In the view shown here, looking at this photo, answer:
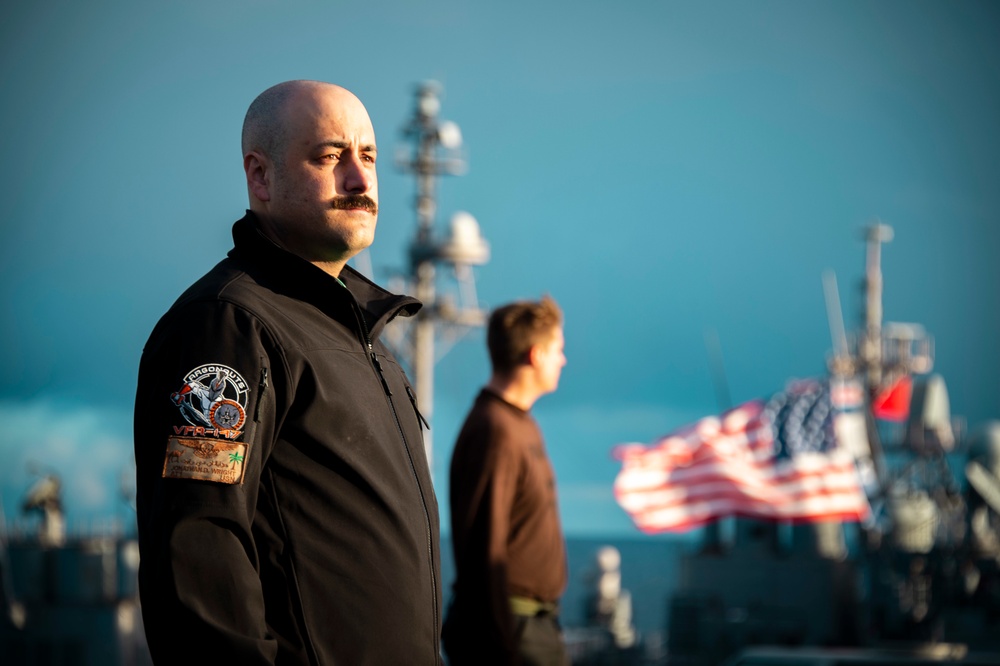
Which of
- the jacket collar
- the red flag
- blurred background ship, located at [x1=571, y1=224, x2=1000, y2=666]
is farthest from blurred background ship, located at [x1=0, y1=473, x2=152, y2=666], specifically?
the jacket collar

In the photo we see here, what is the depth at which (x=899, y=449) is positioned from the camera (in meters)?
34.7

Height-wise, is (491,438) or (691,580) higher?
(491,438)

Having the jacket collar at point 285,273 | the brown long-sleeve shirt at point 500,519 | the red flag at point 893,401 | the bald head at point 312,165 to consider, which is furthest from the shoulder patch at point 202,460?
the red flag at point 893,401

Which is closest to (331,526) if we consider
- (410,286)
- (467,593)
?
(467,593)

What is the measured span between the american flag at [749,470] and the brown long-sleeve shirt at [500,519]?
12.6 meters

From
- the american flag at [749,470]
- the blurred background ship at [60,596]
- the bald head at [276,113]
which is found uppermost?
the bald head at [276,113]

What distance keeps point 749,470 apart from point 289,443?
17.6m

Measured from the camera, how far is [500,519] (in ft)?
15.2

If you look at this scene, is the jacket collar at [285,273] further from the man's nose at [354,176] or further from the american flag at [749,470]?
the american flag at [749,470]

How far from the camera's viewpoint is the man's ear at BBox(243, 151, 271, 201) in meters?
2.53

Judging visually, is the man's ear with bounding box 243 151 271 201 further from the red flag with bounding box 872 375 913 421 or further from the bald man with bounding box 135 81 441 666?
the red flag with bounding box 872 375 913 421

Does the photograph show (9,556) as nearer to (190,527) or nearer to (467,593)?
(467,593)

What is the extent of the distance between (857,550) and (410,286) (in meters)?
12.6

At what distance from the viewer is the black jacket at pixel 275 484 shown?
6.91 ft
